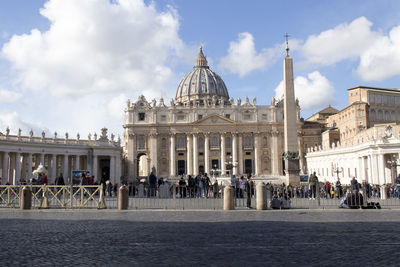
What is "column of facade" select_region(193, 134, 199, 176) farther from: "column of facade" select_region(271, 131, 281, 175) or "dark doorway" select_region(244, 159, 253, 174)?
"column of facade" select_region(271, 131, 281, 175)

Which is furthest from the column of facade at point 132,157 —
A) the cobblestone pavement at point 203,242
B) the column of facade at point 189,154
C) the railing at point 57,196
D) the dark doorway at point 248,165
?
the cobblestone pavement at point 203,242

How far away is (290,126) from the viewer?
71.9 ft

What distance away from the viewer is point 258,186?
15.8 m

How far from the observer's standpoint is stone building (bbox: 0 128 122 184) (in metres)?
39.8

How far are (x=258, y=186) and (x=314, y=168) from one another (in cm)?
4006

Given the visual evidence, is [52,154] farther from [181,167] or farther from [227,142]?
[227,142]

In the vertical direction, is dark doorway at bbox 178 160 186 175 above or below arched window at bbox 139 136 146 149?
below

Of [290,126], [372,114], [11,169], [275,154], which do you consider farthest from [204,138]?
[290,126]

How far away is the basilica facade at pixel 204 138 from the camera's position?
65.8m

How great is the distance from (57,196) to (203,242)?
1113 cm

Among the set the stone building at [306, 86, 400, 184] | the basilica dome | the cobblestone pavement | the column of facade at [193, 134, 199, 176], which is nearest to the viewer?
the cobblestone pavement

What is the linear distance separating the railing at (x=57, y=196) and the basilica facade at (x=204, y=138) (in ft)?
155

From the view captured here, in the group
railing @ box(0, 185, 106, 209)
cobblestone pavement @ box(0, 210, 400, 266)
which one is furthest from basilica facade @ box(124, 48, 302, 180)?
cobblestone pavement @ box(0, 210, 400, 266)

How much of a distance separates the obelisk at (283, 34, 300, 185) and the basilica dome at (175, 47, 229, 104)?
6225 centimetres
